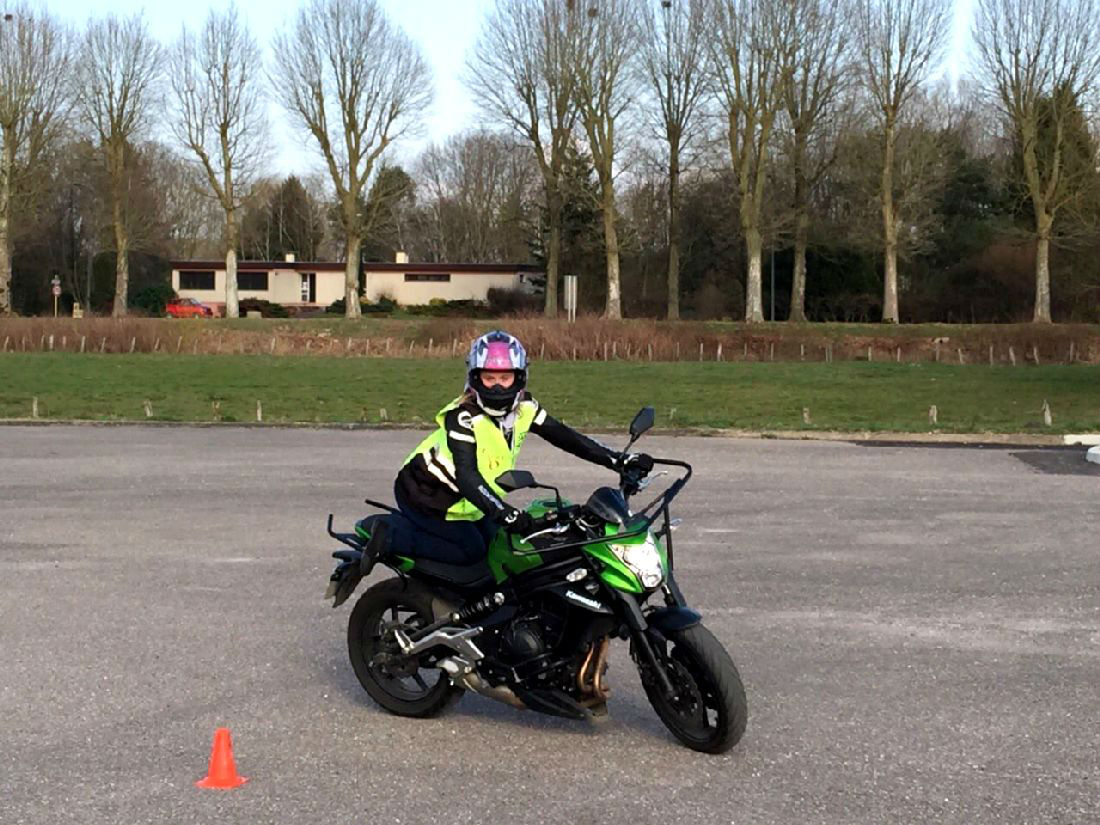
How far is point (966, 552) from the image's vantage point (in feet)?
38.3

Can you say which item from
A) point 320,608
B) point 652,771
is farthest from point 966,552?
point 652,771

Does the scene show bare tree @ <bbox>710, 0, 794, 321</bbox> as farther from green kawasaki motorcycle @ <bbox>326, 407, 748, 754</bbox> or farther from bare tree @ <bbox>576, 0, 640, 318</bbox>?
green kawasaki motorcycle @ <bbox>326, 407, 748, 754</bbox>

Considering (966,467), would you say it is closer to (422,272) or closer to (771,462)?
(771,462)

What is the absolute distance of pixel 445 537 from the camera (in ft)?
22.0

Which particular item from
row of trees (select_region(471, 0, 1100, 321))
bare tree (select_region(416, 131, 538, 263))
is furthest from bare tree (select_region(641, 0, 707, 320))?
bare tree (select_region(416, 131, 538, 263))

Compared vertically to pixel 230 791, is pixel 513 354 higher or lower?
higher

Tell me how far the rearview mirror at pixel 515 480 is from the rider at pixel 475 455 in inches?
14.8

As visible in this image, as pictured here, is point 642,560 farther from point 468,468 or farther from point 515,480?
point 468,468

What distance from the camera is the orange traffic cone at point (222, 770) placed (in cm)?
582

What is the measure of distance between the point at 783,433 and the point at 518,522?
1774 cm

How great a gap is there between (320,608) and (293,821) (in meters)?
4.08

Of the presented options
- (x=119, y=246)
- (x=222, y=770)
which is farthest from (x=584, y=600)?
(x=119, y=246)

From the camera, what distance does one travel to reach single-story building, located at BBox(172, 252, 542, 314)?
92375 millimetres

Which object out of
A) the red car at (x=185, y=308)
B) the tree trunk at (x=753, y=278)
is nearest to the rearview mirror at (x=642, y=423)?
the tree trunk at (x=753, y=278)
